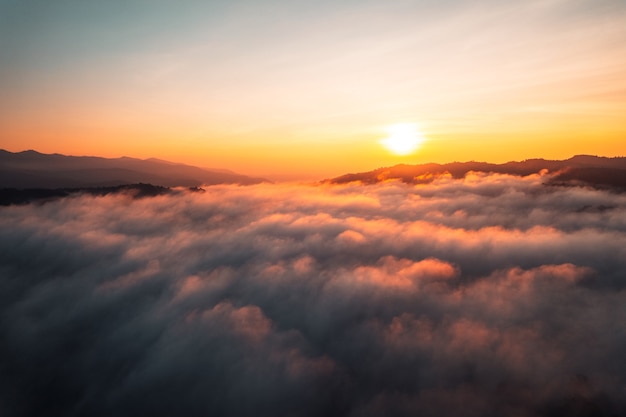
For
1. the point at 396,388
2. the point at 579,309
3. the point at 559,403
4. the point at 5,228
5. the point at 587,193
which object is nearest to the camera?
the point at 559,403

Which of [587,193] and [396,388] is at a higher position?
[587,193]

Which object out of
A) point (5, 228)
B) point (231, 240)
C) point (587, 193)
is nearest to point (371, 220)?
point (231, 240)

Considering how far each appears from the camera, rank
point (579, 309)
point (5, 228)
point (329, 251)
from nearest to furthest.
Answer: point (579, 309)
point (329, 251)
point (5, 228)

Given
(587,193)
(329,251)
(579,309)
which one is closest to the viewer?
(579,309)

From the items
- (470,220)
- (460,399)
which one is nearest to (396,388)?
(460,399)

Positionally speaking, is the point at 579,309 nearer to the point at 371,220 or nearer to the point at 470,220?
the point at 470,220

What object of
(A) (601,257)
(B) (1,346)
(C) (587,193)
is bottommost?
(B) (1,346)

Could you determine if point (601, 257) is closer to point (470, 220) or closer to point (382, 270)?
point (470, 220)

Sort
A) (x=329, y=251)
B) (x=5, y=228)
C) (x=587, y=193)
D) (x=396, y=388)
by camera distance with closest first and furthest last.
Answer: (x=396, y=388)
(x=329, y=251)
(x=5, y=228)
(x=587, y=193)

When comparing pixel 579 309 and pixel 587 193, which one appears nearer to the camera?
pixel 579 309
